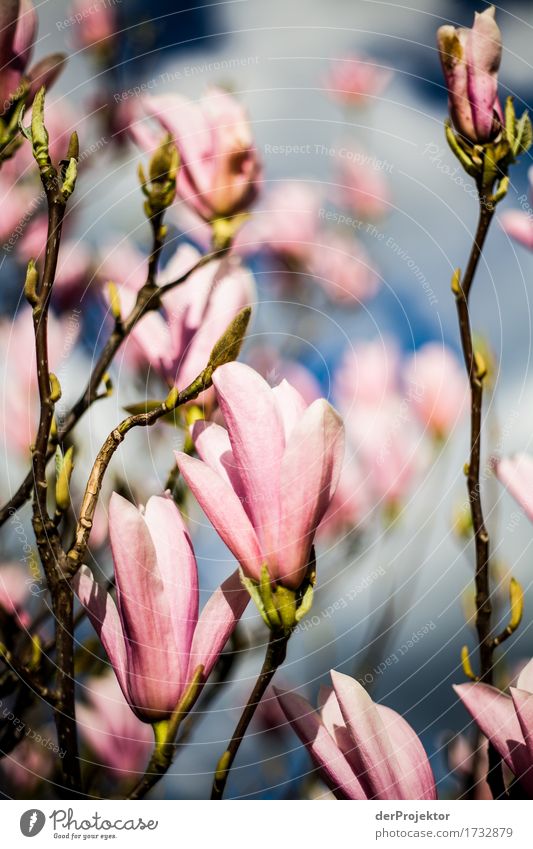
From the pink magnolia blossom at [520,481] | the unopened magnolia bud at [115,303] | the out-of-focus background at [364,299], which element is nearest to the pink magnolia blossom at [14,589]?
the out-of-focus background at [364,299]

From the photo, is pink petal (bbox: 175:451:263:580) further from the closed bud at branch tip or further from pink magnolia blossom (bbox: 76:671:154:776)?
pink magnolia blossom (bbox: 76:671:154:776)

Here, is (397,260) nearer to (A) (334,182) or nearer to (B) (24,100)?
(A) (334,182)

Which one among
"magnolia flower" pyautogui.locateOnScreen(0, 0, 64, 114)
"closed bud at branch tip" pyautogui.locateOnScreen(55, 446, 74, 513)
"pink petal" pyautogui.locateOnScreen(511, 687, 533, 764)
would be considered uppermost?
"magnolia flower" pyautogui.locateOnScreen(0, 0, 64, 114)

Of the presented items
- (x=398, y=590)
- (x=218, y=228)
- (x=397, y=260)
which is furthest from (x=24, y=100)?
(x=398, y=590)

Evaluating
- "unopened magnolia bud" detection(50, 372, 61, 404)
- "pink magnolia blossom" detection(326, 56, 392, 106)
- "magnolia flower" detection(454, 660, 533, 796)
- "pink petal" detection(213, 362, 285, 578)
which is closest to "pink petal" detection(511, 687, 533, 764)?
"magnolia flower" detection(454, 660, 533, 796)

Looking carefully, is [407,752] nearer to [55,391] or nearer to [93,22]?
[55,391]

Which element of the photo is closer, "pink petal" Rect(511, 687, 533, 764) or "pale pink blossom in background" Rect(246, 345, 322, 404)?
"pink petal" Rect(511, 687, 533, 764)

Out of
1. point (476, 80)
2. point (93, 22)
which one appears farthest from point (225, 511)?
point (93, 22)
